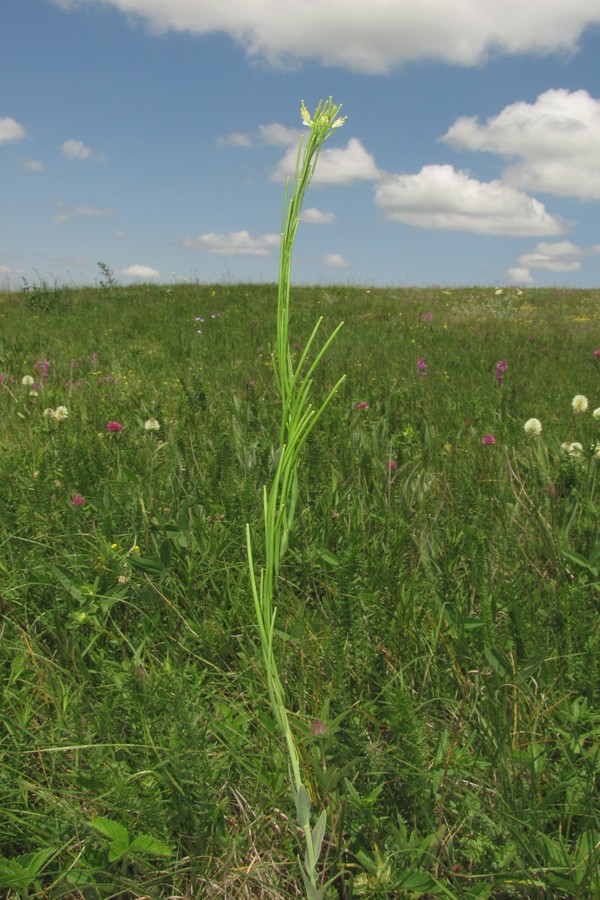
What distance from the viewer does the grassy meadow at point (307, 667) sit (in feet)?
3.70

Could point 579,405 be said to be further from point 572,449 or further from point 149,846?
point 149,846

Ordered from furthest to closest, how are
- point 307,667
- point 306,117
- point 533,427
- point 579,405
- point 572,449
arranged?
point 579,405, point 533,427, point 572,449, point 307,667, point 306,117

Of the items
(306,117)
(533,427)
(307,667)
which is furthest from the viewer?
(533,427)

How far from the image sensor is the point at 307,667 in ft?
5.01

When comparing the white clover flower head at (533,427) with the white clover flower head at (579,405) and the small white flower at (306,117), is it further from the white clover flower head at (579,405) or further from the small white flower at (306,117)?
the small white flower at (306,117)

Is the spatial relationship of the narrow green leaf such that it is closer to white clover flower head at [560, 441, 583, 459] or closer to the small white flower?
the small white flower

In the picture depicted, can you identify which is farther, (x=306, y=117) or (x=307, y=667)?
(x=307, y=667)

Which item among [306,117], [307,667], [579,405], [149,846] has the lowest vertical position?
[149,846]

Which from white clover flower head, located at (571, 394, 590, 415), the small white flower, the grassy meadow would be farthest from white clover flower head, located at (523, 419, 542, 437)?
the small white flower

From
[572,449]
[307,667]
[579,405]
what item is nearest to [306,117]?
[307,667]

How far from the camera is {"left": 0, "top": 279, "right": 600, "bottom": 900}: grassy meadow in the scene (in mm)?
1129

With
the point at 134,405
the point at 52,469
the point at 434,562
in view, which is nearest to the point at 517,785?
the point at 434,562

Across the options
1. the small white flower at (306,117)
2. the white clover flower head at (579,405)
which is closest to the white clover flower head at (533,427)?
the white clover flower head at (579,405)

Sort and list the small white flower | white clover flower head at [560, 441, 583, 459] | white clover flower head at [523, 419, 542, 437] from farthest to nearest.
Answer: white clover flower head at [523, 419, 542, 437] < white clover flower head at [560, 441, 583, 459] < the small white flower
